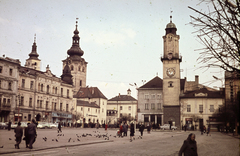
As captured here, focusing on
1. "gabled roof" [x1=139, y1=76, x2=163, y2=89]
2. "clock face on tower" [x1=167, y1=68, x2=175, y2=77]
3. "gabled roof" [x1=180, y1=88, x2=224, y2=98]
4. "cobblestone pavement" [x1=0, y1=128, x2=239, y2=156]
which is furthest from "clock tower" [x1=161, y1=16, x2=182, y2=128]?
"cobblestone pavement" [x1=0, y1=128, x2=239, y2=156]

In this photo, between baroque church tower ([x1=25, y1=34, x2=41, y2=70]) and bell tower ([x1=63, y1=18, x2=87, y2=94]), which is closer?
bell tower ([x1=63, y1=18, x2=87, y2=94])

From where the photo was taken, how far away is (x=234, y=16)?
6.59m

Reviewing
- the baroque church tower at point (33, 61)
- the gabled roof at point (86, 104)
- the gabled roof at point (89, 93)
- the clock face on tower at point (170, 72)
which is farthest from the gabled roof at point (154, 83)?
the baroque church tower at point (33, 61)

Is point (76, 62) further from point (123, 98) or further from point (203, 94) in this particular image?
point (203, 94)

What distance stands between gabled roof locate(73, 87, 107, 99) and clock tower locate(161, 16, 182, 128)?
4255cm

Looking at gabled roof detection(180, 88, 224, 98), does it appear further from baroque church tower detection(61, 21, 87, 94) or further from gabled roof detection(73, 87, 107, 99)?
baroque church tower detection(61, 21, 87, 94)

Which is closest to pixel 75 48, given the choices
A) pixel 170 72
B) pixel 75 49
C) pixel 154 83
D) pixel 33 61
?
pixel 75 49

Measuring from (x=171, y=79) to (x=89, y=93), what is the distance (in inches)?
1831

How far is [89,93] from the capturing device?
4592 inches

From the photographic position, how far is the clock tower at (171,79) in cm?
7638

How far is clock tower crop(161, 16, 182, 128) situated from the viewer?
76.4 meters

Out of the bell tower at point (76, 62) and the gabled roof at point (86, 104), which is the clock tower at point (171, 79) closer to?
the gabled roof at point (86, 104)

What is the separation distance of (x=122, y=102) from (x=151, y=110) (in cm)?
4389

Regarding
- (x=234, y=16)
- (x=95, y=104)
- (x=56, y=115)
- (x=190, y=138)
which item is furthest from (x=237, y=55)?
(x=95, y=104)
